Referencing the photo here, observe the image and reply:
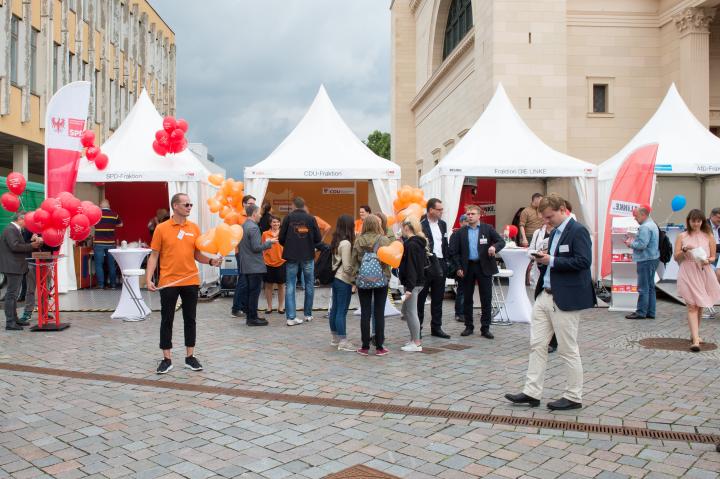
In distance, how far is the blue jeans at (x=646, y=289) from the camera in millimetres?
10000

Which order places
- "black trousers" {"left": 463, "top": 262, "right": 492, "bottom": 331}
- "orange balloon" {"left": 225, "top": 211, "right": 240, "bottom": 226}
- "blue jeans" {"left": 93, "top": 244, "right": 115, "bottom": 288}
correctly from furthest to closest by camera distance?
1. "blue jeans" {"left": 93, "top": 244, "right": 115, "bottom": 288}
2. "orange balloon" {"left": 225, "top": 211, "right": 240, "bottom": 226}
3. "black trousers" {"left": 463, "top": 262, "right": 492, "bottom": 331}

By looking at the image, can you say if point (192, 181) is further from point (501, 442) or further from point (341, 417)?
point (501, 442)

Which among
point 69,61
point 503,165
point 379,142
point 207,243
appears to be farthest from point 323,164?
point 379,142

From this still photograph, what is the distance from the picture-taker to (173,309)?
6367 mm

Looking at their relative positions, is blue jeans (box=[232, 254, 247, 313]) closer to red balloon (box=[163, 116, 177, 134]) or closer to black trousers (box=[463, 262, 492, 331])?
black trousers (box=[463, 262, 492, 331])

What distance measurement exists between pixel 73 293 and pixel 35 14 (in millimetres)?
16302

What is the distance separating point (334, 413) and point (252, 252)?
476cm

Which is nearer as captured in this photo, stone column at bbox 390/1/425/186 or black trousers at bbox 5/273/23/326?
black trousers at bbox 5/273/23/326

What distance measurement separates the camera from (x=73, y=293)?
1308 cm

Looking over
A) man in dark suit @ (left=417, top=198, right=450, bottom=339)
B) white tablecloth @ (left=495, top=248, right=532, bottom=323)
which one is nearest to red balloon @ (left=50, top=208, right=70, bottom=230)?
man in dark suit @ (left=417, top=198, right=450, bottom=339)

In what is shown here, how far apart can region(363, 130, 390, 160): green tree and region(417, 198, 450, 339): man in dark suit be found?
7044 centimetres

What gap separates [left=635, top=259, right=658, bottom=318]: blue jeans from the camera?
394 inches

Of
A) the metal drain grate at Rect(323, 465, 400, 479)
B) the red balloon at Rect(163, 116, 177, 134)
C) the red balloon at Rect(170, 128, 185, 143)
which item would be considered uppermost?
the red balloon at Rect(163, 116, 177, 134)

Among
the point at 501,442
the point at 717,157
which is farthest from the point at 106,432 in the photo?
the point at 717,157
